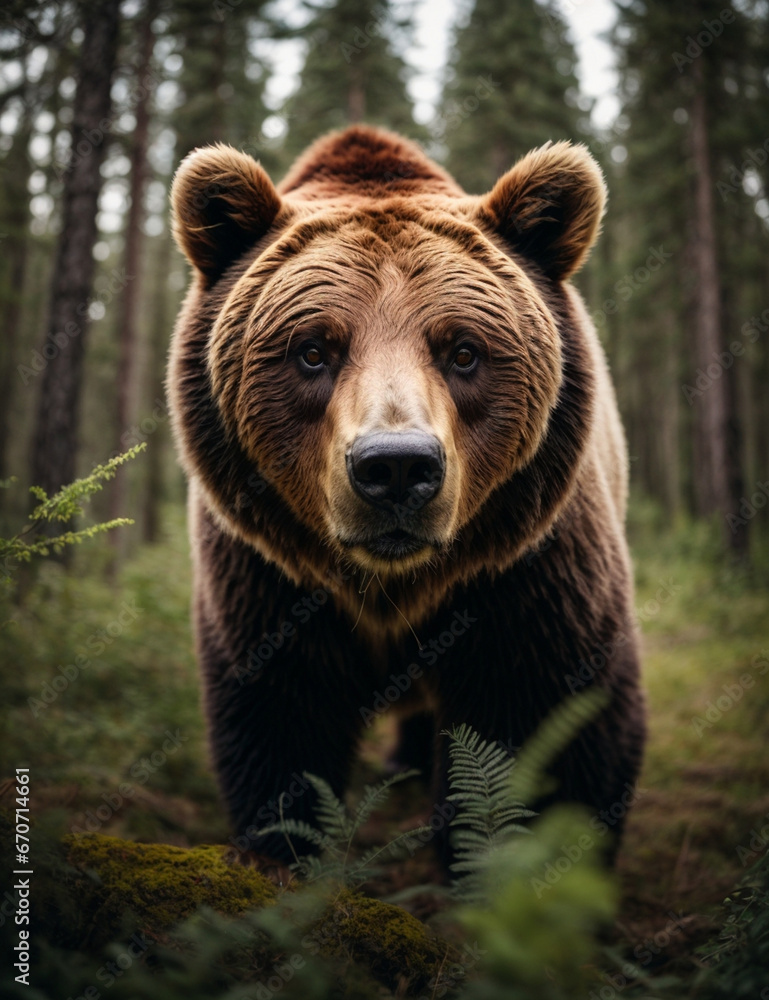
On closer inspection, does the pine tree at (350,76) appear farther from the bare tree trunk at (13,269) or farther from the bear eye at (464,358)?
the bear eye at (464,358)

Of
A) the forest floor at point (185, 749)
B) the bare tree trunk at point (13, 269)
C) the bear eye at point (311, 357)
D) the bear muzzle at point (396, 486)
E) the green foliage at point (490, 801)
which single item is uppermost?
the bare tree trunk at point (13, 269)

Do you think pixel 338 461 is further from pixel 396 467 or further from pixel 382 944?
pixel 382 944

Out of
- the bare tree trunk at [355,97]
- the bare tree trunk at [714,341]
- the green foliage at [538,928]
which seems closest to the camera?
the green foliage at [538,928]

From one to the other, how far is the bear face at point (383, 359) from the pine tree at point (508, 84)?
1310 centimetres

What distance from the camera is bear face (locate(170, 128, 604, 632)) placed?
298 centimetres

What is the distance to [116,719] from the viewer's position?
5812mm

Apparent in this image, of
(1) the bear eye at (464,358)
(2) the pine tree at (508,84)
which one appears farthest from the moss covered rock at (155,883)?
(2) the pine tree at (508,84)

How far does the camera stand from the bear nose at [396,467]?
2.50 metres

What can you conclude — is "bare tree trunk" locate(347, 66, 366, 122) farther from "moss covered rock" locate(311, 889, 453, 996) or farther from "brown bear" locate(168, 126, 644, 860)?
"moss covered rock" locate(311, 889, 453, 996)

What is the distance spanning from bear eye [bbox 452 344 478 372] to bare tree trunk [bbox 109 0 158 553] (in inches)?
373

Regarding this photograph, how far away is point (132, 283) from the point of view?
11.9 m

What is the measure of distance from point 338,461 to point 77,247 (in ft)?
21.2

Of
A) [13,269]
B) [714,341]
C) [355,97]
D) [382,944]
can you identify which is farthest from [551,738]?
[13,269]

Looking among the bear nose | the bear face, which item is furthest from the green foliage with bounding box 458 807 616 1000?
the bear face
